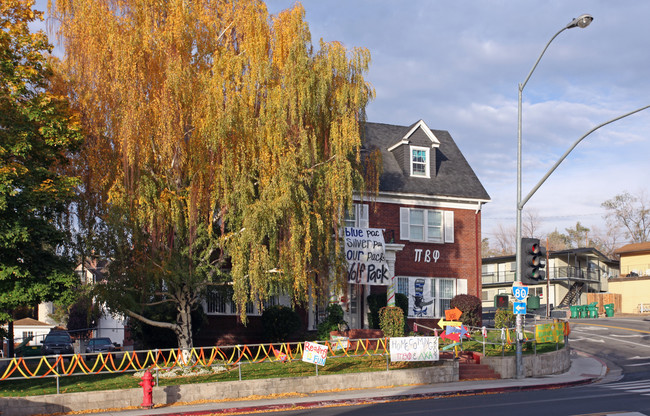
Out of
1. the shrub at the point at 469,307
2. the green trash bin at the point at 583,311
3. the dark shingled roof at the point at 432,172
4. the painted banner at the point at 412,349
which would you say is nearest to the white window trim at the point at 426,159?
the dark shingled roof at the point at 432,172

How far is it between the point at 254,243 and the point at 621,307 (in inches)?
2186

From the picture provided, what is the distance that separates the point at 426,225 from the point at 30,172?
67.2ft

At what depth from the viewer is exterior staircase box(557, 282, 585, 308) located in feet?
226

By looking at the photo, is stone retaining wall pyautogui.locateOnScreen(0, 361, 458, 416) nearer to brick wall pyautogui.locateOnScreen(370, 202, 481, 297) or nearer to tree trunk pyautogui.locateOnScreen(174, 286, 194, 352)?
tree trunk pyautogui.locateOnScreen(174, 286, 194, 352)

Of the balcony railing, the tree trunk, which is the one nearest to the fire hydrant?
the tree trunk

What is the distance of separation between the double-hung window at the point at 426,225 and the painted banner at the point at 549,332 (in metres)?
7.55

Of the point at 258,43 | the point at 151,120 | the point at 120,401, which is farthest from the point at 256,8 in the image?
the point at 120,401

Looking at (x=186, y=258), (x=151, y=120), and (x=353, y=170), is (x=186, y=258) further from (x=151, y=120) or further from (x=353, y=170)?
(x=353, y=170)

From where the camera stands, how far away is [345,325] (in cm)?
2936

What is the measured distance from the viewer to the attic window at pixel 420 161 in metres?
35.6

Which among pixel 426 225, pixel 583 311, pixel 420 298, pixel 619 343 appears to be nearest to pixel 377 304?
pixel 420 298

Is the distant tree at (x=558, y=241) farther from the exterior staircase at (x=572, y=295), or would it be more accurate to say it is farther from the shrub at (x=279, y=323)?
the shrub at (x=279, y=323)

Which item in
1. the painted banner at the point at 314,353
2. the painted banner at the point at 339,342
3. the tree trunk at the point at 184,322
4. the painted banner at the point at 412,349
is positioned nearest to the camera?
the painted banner at the point at 314,353

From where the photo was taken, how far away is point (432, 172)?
1409 inches
